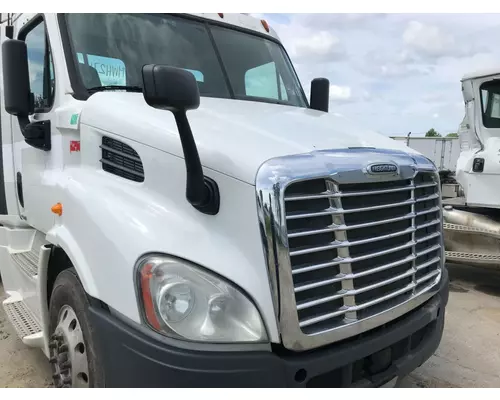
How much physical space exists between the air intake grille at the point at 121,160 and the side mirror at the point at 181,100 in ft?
1.51

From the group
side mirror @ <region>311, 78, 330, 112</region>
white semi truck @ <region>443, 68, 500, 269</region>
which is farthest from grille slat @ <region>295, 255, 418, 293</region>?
white semi truck @ <region>443, 68, 500, 269</region>

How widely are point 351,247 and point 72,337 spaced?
161cm

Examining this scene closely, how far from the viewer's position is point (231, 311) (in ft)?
6.91

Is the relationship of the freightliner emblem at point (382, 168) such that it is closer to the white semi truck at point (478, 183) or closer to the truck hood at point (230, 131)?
the truck hood at point (230, 131)

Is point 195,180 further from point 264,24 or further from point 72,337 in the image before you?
point 264,24

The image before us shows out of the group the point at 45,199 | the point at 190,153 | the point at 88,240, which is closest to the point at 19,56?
the point at 45,199

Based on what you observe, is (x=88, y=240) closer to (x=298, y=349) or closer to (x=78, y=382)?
(x=78, y=382)

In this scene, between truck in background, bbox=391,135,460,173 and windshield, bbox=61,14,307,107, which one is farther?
truck in background, bbox=391,135,460,173

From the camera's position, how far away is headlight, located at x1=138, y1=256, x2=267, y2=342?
2.08 meters

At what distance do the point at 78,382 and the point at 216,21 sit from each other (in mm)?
2766

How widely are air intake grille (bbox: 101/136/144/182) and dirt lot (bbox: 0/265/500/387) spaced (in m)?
1.93

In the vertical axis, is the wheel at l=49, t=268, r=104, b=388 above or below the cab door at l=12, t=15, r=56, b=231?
below

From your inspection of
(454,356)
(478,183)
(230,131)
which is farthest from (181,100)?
(478,183)

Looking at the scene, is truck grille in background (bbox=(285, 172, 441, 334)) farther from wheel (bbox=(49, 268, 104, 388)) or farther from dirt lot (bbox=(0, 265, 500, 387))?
dirt lot (bbox=(0, 265, 500, 387))
